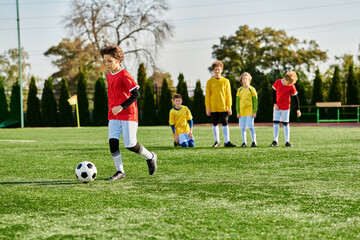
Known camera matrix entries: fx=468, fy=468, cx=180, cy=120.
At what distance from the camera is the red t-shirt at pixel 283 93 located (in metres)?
10.9

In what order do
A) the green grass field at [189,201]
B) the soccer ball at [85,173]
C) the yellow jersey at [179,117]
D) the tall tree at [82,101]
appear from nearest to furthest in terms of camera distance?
the green grass field at [189,201], the soccer ball at [85,173], the yellow jersey at [179,117], the tall tree at [82,101]

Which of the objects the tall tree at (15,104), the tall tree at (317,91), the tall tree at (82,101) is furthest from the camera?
the tall tree at (82,101)

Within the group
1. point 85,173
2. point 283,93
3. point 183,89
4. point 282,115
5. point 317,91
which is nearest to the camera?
point 85,173

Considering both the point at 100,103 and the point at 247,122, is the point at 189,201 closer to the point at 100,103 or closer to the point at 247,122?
the point at 247,122

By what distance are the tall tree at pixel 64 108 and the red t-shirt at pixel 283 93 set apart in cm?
2535

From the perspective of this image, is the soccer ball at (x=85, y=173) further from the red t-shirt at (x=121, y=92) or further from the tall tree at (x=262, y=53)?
the tall tree at (x=262, y=53)

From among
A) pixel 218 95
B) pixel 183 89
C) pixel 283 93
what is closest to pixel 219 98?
pixel 218 95

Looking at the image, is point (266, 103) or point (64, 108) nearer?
point (266, 103)

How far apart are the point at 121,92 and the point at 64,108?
29.2 m

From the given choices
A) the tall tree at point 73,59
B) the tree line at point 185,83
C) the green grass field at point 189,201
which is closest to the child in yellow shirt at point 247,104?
the green grass field at point 189,201

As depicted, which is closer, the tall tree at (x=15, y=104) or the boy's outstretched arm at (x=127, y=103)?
the boy's outstretched arm at (x=127, y=103)

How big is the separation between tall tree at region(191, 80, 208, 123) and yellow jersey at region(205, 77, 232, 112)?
21.5m

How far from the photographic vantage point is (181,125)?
1144cm

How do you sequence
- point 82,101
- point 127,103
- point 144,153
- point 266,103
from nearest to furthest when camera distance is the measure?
point 127,103 → point 144,153 → point 266,103 → point 82,101
